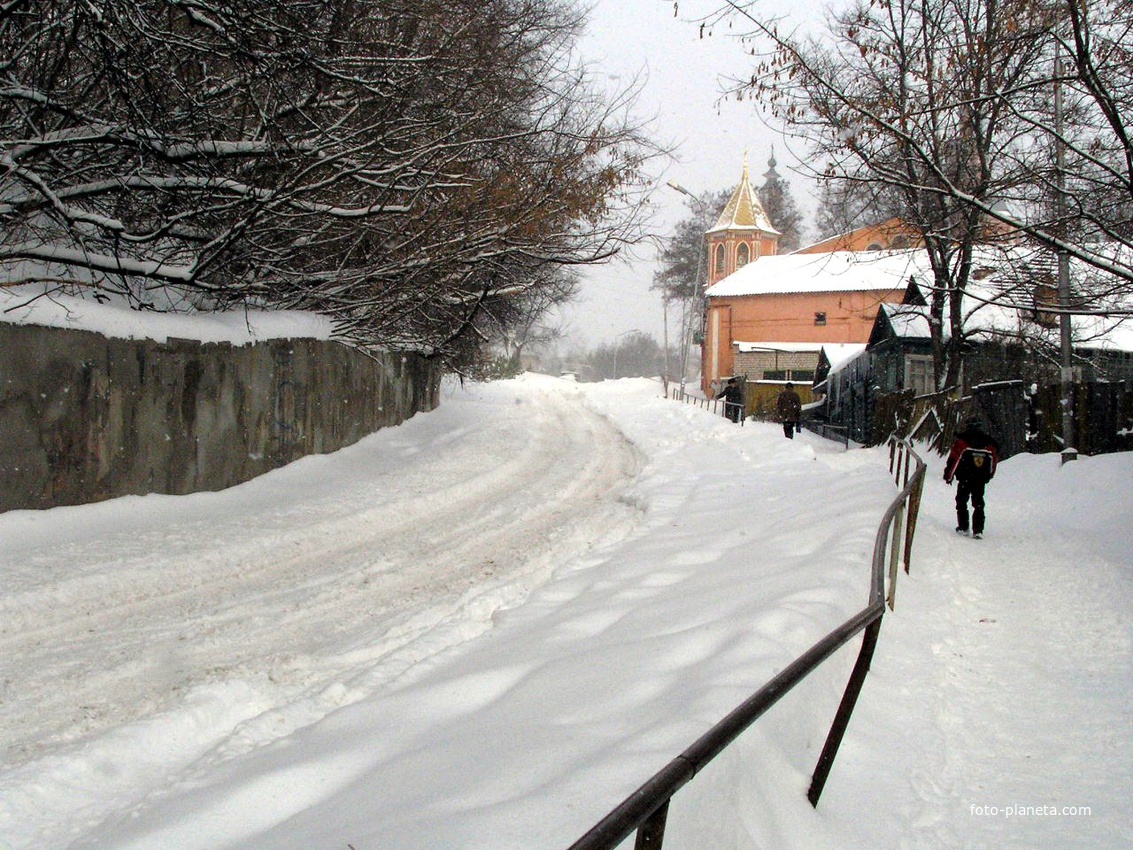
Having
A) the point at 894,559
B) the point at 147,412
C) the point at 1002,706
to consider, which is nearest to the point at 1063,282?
the point at 894,559

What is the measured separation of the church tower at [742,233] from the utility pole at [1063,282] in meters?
56.1

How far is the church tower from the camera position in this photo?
69438mm

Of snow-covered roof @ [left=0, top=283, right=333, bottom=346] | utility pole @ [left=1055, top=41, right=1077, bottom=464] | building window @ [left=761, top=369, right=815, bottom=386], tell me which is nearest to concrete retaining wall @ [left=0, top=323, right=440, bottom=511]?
snow-covered roof @ [left=0, top=283, right=333, bottom=346]

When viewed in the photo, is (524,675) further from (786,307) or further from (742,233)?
(742,233)

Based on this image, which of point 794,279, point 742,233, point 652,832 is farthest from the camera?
point 742,233

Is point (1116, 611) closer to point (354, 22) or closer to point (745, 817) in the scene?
point (745, 817)

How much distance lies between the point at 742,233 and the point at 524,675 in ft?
224

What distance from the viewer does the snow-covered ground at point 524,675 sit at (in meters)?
3.45

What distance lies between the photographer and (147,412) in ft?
32.6

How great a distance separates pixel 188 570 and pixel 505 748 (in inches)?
201

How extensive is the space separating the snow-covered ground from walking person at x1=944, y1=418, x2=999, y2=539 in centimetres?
37

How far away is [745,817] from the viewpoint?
3244 mm

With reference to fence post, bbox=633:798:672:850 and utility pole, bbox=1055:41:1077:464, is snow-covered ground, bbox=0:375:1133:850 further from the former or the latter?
utility pole, bbox=1055:41:1077:464

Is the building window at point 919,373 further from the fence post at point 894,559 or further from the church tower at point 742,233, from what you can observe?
the church tower at point 742,233
